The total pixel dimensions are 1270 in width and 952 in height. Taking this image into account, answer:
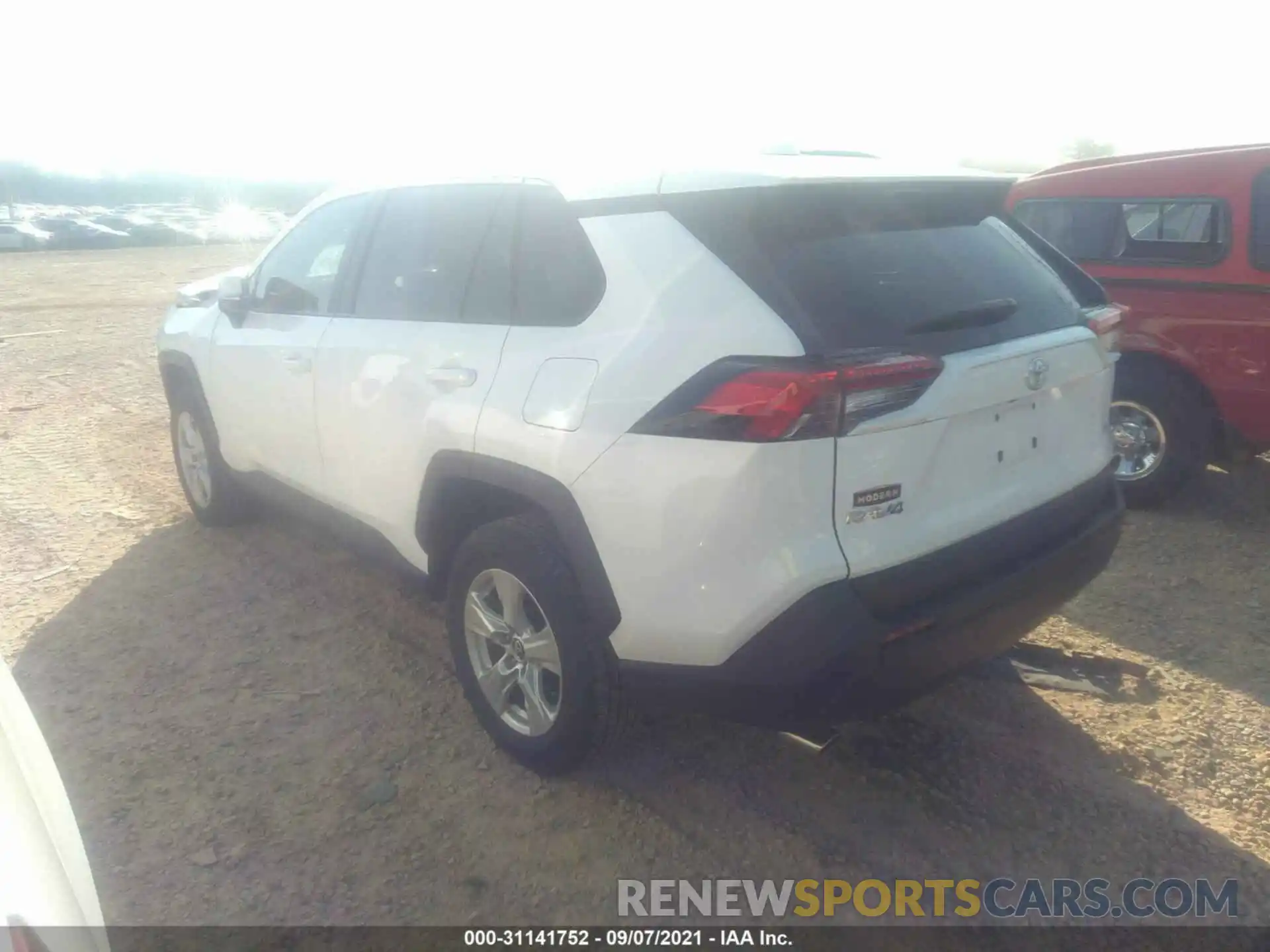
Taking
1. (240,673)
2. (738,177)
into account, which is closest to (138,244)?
(240,673)

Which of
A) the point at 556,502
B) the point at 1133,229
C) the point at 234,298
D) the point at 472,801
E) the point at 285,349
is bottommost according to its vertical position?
the point at 472,801

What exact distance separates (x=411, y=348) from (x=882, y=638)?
179 centimetres

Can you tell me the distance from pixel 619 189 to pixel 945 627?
143cm

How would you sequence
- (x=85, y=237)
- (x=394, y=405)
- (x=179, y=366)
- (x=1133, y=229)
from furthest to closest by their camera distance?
1. (x=85, y=237)
2. (x=1133, y=229)
3. (x=179, y=366)
4. (x=394, y=405)

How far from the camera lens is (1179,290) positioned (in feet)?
16.1

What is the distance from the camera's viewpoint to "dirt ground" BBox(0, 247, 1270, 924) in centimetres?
264

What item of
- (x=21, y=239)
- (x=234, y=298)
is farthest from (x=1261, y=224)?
(x=21, y=239)

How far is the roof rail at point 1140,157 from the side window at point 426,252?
3.87m

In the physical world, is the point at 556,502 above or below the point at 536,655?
above

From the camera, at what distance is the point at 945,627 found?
7.82 ft

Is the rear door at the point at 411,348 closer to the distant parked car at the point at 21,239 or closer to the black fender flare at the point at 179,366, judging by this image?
the black fender flare at the point at 179,366

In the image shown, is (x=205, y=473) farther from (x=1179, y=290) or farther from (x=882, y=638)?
(x=1179, y=290)

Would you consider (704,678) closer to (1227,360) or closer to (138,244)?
(1227,360)

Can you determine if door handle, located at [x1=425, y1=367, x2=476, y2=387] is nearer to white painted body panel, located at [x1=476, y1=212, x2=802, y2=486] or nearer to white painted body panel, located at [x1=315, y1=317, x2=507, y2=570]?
white painted body panel, located at [x1=315, y1=317, x2=507, y2=570]
